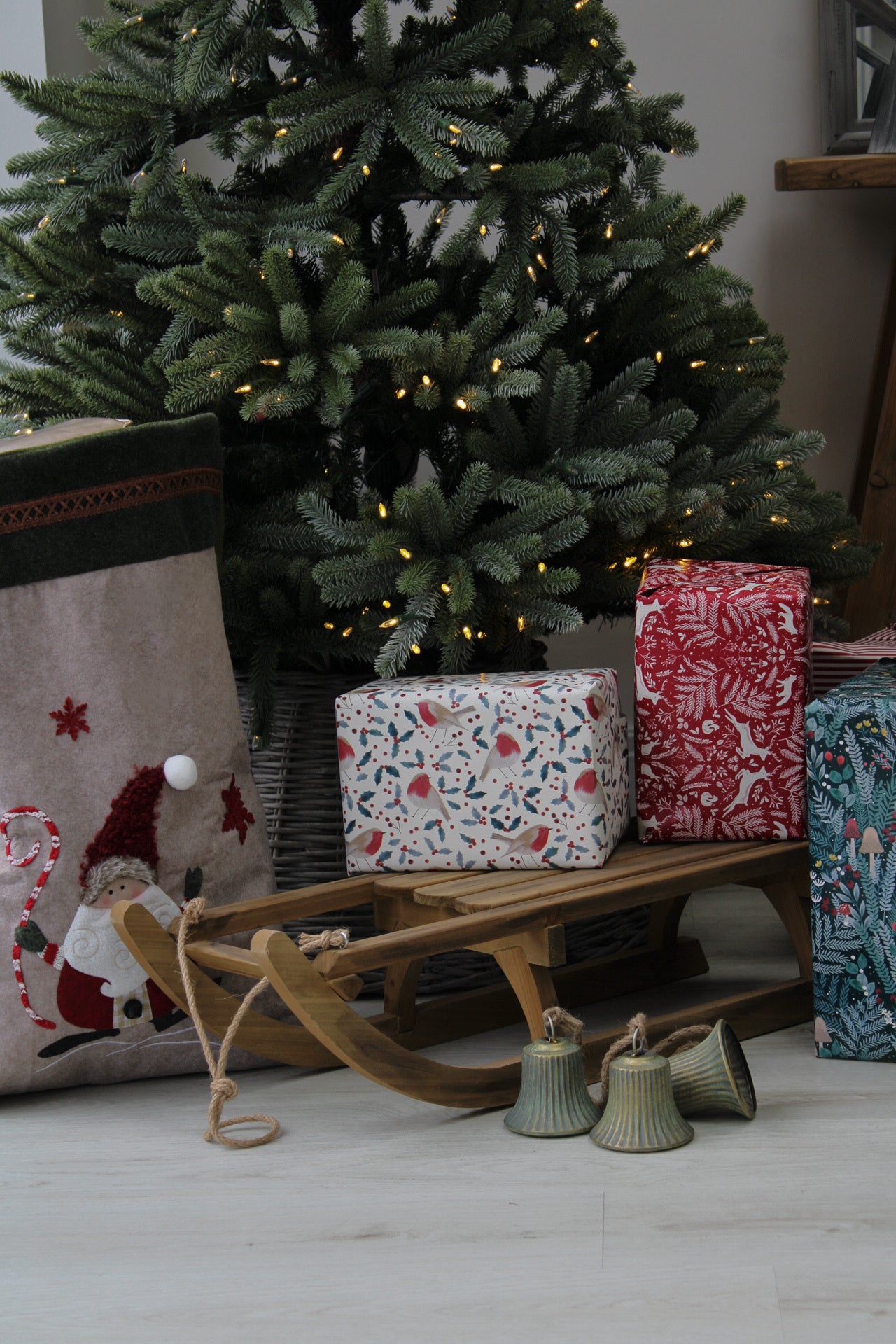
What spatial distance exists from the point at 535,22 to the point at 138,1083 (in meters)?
1.15

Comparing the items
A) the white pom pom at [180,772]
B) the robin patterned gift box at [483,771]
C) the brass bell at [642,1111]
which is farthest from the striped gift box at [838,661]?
the white pom pom at [180,772]

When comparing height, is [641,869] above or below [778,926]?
above

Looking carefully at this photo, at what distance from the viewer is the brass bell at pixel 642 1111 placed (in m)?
1.01

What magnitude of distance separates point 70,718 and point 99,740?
0.11 feet

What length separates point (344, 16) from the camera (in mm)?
1488

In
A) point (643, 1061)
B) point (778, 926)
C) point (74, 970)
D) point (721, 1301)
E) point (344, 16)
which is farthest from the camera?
point (778, 926)

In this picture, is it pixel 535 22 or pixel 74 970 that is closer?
pixel 74 970

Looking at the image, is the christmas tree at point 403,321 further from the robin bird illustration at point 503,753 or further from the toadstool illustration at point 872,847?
the toadstool illustration at point 872,847

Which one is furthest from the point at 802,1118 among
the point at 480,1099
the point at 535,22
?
the point at 535,22

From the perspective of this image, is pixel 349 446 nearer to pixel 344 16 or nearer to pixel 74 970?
pixel 344 16

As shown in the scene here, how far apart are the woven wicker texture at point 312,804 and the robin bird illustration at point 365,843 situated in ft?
0.56

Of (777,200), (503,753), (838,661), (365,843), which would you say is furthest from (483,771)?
(777,200)

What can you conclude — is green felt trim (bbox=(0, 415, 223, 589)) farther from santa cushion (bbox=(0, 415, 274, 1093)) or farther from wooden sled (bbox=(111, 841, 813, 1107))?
wooden sled (bbox=(111, 841, 813, 1107))

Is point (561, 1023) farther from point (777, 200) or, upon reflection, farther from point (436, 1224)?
point (777, 200)
